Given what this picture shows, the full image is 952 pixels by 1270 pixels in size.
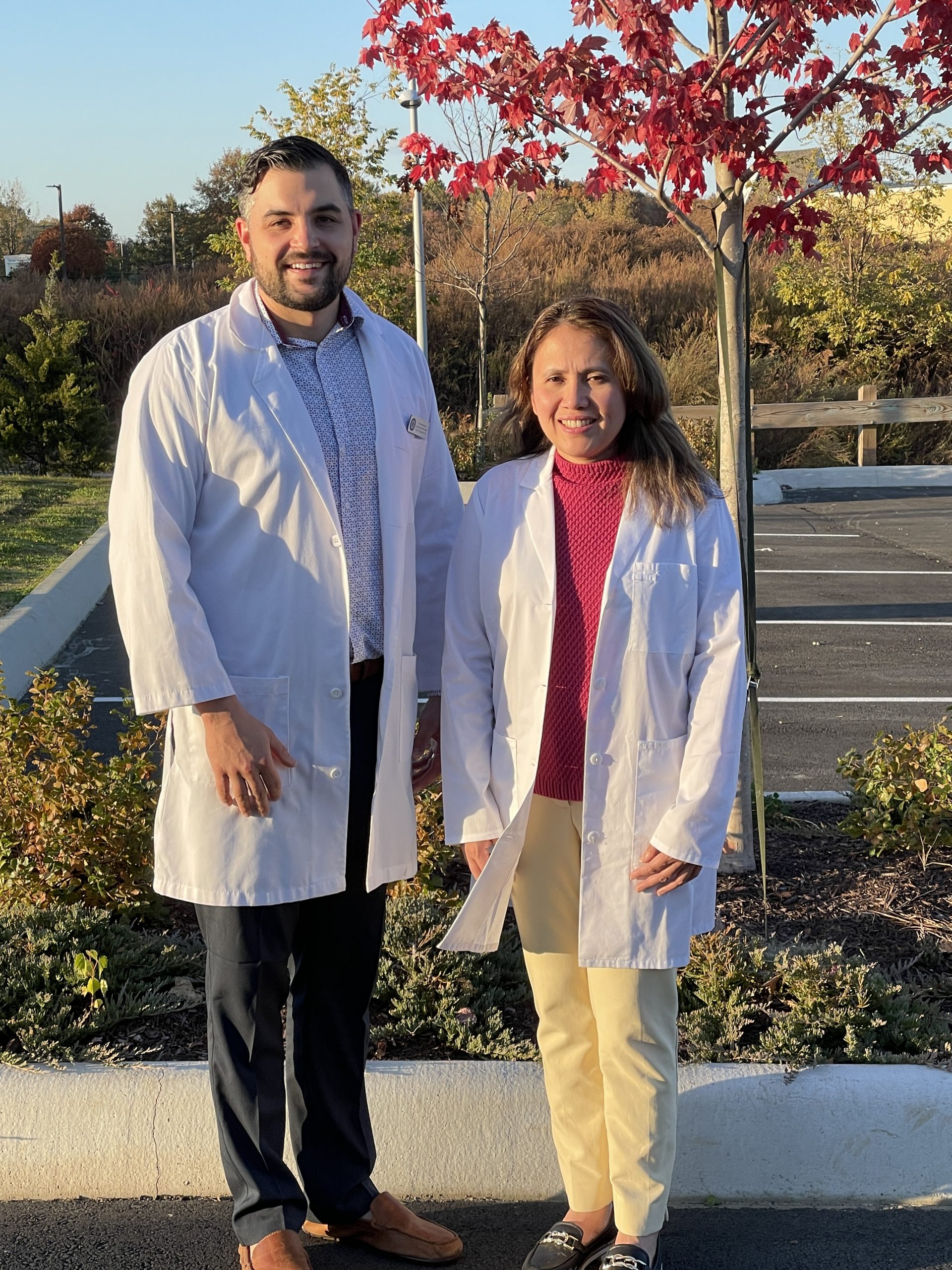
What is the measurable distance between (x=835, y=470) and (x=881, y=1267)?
Answer: 1798cm

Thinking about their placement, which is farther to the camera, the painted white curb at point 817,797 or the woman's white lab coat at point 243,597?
the painted white curb at point 817,797

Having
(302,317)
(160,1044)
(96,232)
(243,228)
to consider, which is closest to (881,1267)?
(160,1044)

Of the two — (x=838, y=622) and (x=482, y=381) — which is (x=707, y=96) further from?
(x=482, y=381)

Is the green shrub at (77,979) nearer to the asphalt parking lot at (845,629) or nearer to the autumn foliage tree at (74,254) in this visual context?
the asphalt parking lot at (845,629)

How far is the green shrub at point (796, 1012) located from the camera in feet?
11.1

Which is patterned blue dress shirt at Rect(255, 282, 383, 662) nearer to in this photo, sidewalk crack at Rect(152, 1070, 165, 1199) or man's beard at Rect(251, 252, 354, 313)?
man's beard at Rect(251, 252, 354, 313)

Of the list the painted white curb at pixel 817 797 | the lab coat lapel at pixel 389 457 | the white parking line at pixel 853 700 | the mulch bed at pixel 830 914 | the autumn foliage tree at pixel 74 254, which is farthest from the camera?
the autumn foliage tree at pixel 74 254

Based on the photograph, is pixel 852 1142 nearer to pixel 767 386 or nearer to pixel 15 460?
pixel 15 460

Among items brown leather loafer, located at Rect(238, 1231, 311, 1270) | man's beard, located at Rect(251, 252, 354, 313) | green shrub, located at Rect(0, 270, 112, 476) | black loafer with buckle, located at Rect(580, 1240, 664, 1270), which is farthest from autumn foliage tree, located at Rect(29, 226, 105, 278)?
black loafer with buckle, located at Rect(580, 1240, 664, 1270)

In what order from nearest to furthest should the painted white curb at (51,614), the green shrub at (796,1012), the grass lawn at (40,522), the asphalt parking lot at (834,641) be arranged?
the green shrub at (796,1012)
the asphalt parking lot at (834,641)
the painted white curb at (51,614)
the grass lawn at (40,522)

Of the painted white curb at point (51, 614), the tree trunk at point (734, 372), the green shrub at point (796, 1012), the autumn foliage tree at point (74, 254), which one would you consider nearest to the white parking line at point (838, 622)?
the painted white curb at point (51, 614)

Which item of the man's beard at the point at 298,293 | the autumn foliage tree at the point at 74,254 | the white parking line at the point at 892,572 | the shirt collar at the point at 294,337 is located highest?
the autumn foliage tree at the point at 74,254

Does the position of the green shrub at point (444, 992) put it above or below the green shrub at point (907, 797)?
below

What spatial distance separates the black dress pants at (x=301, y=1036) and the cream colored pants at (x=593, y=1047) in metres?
0.38
